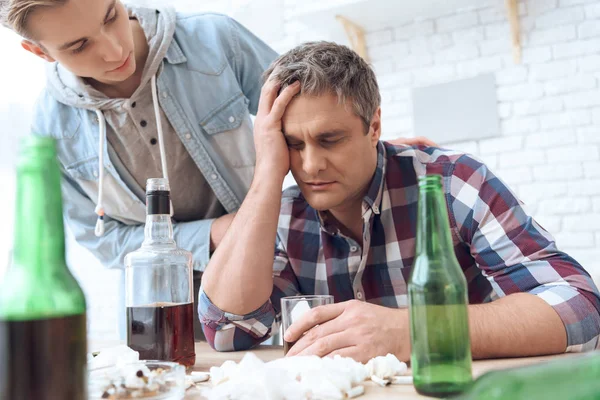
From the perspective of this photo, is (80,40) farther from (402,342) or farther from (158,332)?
(402,342)

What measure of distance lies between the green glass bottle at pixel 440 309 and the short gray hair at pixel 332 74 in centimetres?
67

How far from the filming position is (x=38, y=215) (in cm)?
42

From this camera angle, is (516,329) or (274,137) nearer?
(516,329)

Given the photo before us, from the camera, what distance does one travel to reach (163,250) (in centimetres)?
88

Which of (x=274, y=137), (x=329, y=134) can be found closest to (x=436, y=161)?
(x=329, y=134)

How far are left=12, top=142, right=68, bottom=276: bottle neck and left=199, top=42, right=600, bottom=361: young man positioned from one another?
564 millimetres

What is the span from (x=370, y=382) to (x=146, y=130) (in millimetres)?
1033

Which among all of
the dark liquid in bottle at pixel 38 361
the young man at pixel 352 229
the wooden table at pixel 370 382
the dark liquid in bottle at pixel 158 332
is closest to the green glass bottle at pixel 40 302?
the dark liquid in bottle at pixel 38 361

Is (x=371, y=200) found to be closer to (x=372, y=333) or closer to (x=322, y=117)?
(x=322, y=117)

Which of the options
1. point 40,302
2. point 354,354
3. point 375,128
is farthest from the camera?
point 375,128

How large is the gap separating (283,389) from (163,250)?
0.37 meters

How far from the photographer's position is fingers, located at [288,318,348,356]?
0.83 m

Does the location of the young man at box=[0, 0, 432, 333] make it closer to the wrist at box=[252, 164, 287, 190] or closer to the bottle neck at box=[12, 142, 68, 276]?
the wrist at box=[252, 164, 287, 190]

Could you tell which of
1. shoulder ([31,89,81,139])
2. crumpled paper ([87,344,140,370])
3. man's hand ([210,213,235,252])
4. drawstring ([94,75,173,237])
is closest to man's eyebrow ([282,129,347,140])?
man's hand ([210,213,235,252])
